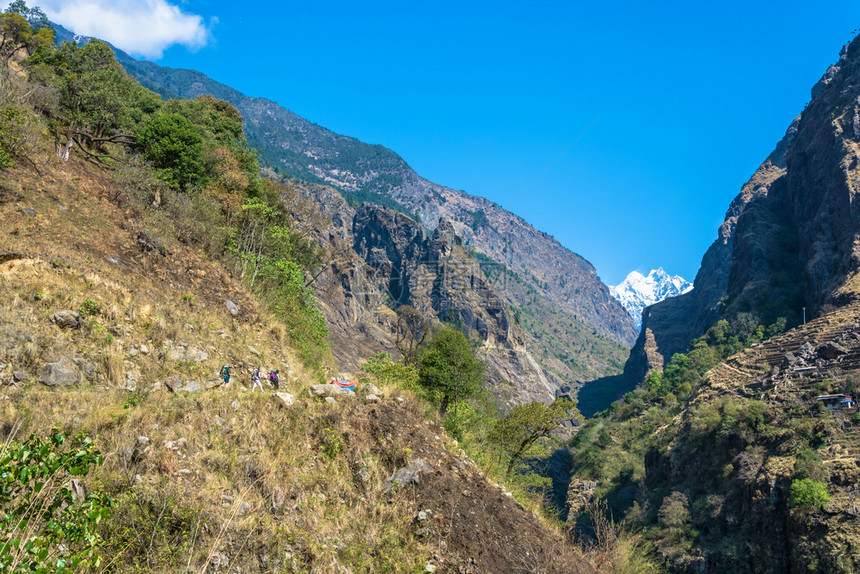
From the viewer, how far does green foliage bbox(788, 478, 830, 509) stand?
26.3m

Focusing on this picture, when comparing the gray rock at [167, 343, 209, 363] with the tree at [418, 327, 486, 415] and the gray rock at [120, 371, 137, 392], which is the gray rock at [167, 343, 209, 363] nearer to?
the gray rock at [120, 371, 137, 392]

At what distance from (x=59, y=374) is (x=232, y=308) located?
5.68 meters

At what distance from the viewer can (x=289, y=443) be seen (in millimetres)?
8008

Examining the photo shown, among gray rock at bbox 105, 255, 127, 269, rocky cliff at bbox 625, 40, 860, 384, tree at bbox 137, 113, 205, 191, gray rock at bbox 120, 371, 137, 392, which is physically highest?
rocky cliff at bbox 625, 40, 860, 384

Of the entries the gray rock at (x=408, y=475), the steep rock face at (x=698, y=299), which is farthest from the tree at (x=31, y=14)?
the steep rock face at (x=698, y=299)

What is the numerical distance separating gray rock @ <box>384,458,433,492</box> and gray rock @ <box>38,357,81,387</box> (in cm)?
632

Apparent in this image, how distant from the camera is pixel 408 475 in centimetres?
838

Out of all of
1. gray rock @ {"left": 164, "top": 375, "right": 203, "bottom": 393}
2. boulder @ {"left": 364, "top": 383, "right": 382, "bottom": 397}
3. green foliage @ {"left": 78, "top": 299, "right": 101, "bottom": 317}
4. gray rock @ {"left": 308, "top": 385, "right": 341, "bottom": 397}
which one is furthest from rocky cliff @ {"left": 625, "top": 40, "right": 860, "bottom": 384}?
green foliage @ {"left": 78, "top": 299, "right": 101, "bottom": 317}

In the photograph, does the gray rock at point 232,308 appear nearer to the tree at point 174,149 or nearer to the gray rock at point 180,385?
the gray rock at point 180,385

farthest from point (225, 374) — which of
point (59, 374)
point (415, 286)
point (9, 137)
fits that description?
point (415, 286)

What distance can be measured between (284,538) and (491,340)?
131 metres

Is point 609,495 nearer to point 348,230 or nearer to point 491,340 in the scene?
point 491,340

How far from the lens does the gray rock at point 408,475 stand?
8.25 metres

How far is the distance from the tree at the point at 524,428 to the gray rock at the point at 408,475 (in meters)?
10.8
